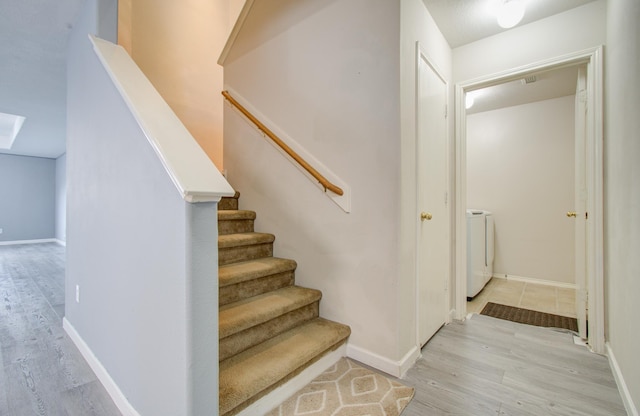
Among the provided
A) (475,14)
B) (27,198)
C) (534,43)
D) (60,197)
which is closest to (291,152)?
(475,14)

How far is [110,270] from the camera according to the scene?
59.9 inches

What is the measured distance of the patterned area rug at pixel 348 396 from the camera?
4.53ft

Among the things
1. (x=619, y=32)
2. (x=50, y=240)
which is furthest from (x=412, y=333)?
(x=50, y=240)

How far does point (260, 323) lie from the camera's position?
1.62 m

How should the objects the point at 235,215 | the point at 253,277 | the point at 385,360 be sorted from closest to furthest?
the point at 385,360
the point at 253,277
the point at 235,215

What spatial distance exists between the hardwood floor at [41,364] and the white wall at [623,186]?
8.38 feet

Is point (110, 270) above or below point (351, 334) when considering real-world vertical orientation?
above

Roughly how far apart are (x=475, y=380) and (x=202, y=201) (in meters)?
1.78

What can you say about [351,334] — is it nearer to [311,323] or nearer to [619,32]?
[311,323]

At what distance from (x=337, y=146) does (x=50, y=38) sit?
2653 millimetres

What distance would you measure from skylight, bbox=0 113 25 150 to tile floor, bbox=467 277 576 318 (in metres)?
7.17

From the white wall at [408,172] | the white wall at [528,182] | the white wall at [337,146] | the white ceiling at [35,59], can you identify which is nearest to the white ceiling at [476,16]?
the white wall at [408,172]

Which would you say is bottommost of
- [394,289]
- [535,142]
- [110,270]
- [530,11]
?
[394,289]

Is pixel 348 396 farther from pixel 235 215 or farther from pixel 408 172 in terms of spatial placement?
pixel 235 215
